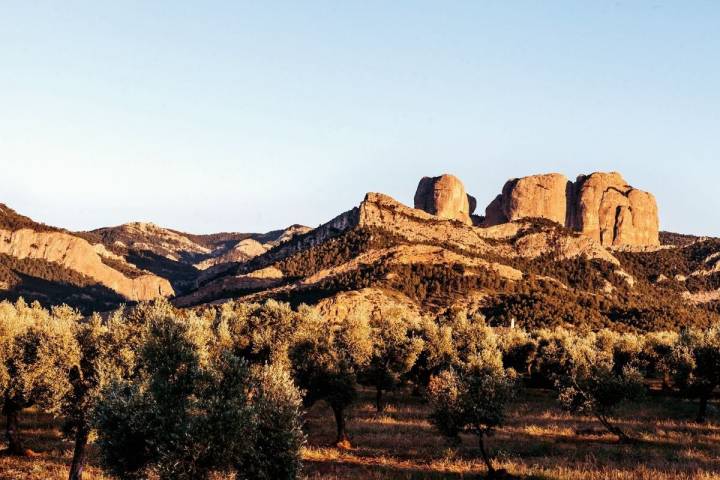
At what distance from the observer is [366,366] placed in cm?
6431

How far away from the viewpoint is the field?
117ft

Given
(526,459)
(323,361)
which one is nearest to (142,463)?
(323,361)

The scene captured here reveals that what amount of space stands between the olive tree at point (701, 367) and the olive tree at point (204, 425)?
165ft

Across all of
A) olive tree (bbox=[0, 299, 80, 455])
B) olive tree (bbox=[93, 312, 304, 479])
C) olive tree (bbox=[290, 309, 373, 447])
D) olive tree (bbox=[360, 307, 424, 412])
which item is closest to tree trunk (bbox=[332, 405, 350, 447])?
olive tree (bbox=[290, 309, 373, 447])

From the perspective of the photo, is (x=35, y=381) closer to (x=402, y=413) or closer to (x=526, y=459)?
(x=526, y=459)

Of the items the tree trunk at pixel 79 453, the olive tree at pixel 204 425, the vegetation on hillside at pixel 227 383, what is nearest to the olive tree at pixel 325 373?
the vegetation on hillside at pixel 227 383

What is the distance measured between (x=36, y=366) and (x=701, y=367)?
62284 mm

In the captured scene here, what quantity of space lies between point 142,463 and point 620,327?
151689 mm

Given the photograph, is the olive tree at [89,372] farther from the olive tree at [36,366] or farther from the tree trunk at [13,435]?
the tree trunk at [13,435]

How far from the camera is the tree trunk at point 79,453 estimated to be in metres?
33.1

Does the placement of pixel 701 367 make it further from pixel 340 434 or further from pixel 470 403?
pixel 340 434

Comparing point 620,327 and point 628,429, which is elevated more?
point 620,327

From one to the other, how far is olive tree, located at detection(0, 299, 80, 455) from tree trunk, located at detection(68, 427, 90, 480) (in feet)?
8.43

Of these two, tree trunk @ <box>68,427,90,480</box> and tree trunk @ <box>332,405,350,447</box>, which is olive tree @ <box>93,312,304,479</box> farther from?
tree trunk @ <box>332,405,350,447</box>
